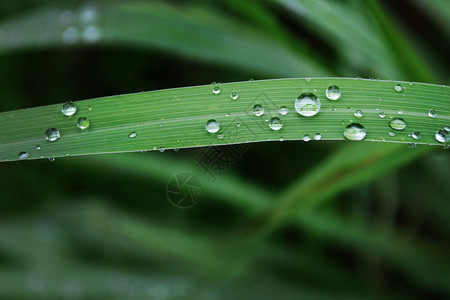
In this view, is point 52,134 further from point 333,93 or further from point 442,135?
point 442,135

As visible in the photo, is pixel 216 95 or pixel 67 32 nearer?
pixel 216 95

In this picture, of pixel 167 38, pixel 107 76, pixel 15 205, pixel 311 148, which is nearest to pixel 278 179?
pixel 311 148

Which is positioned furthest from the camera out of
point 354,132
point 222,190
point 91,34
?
point 222,190

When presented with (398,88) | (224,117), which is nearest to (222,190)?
(224,117)

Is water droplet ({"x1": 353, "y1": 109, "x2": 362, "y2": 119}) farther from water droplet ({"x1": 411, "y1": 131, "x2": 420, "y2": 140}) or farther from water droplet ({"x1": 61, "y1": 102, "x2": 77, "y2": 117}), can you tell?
water droplet ({"x1": 61, "y1": 102, "x2": 77, "y2": 117})

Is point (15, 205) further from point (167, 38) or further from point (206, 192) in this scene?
point (167, 38)

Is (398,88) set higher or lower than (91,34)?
lower
